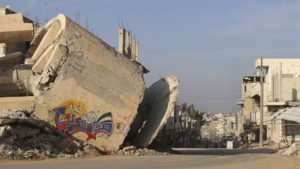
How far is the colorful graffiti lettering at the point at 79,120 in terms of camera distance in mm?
21656

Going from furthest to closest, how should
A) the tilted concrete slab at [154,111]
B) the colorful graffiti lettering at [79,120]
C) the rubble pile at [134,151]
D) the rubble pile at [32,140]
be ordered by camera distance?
the tilted concrete slab at [154,111] < the rubble pile at [134,151] < the colorful graffiti lettering at [79,120] < the rubble pile at [32,140]

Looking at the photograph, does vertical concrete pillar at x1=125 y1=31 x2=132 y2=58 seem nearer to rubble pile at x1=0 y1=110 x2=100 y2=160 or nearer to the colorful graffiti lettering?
the colorful graffiti lettering

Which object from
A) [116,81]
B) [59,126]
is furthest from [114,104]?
[59,126]

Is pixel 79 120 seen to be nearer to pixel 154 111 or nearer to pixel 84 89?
pixel 84 89

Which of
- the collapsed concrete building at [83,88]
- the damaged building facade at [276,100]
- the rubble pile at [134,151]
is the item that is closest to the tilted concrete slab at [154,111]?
the collapsed concrete building at [83,88]

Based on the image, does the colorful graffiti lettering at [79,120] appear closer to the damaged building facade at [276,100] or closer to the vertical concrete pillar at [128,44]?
the damaged building facade at [276,100]

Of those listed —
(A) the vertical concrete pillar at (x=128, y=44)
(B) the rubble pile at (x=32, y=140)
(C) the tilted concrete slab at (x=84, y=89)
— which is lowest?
(B) the rubble pile at (x=32, y=140)

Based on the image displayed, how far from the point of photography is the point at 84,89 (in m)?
21.7

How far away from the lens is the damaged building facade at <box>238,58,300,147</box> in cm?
4159

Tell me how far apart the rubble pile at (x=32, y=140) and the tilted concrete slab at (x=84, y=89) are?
1.65 feet

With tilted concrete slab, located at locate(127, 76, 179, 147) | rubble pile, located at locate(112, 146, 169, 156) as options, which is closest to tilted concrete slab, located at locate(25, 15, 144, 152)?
rubble pile, located at locate(112, 146, 169, 156)

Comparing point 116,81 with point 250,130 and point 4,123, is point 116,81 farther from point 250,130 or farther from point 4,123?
point 250,130

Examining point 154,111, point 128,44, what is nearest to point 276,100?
point 128,44

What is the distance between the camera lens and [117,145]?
22109mm
